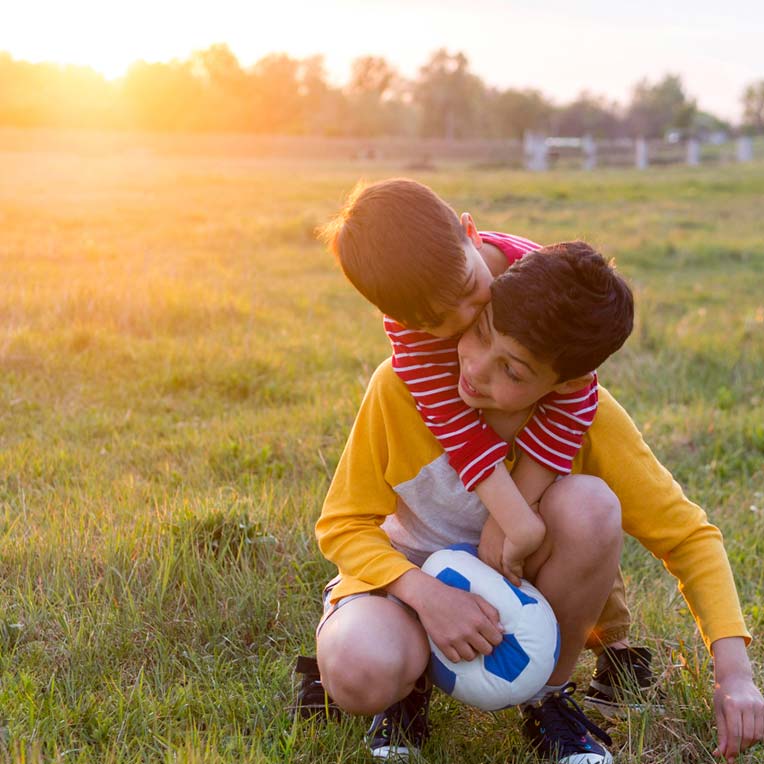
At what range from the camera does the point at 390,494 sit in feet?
7.56

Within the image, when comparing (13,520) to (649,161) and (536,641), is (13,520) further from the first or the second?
(649,161)

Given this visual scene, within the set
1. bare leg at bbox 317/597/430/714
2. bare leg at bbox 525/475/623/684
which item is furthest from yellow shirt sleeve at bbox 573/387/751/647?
bare leg at bbox 317/597/430/714

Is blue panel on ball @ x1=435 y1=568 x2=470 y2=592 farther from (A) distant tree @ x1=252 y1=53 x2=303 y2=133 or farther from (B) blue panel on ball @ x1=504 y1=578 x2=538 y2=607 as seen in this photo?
(A) distant tree @ x1=252 y1=53 x2=303 y2=133

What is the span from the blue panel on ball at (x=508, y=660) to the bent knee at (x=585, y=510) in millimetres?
266

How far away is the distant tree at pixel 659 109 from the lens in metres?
69.1

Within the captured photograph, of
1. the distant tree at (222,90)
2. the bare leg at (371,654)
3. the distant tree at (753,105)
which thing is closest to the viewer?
the bare leg at (371,654)

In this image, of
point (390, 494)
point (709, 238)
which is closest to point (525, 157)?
point (709, 238)

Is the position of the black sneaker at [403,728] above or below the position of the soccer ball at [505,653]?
below

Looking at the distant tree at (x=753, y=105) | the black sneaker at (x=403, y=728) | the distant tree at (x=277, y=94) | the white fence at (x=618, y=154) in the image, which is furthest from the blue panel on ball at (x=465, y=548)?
the distant tree at (x=753, y=105)

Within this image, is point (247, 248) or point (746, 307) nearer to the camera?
point (746, 307)

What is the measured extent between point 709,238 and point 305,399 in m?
8.71

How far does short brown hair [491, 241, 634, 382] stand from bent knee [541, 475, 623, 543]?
30cm

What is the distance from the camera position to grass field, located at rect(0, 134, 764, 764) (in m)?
2.27

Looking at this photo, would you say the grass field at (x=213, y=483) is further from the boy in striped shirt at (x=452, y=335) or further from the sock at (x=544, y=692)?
the boy in striped shirt at (x=452, y=335)
